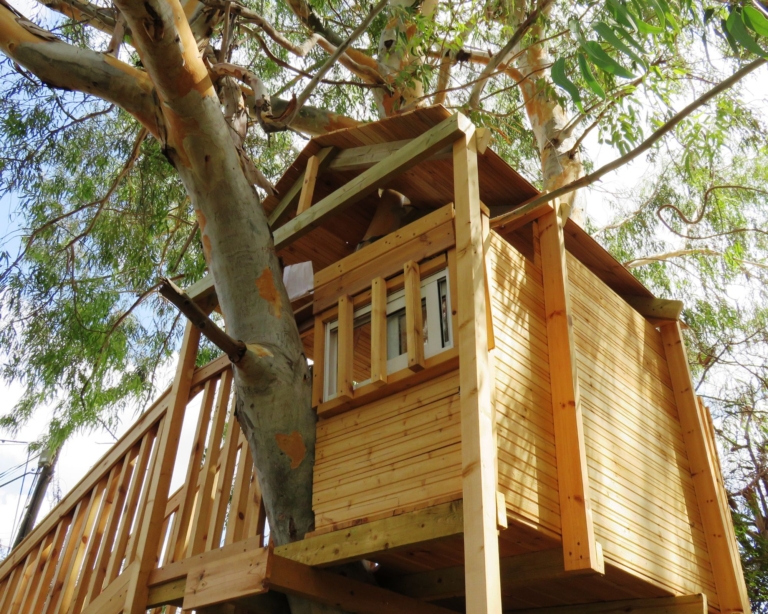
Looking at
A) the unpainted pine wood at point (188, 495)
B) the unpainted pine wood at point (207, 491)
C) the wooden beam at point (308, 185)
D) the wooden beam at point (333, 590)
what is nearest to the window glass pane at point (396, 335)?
the wooden beam at point (333, 590)

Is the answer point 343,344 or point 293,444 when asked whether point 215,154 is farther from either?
point 293,444

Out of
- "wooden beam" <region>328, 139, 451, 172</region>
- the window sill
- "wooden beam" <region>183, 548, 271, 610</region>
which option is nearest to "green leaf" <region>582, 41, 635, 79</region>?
the window sill

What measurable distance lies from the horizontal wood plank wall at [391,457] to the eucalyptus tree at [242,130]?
6.4 inches

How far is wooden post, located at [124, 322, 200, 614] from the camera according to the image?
13.6ft

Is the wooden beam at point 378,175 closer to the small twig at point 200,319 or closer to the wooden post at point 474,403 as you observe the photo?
the wooden post at point 474,403

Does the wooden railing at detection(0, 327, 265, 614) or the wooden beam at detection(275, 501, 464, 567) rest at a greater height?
the wooden railing at detection(0, 327, 265, 614)

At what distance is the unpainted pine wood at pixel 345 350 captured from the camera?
3.84 meters

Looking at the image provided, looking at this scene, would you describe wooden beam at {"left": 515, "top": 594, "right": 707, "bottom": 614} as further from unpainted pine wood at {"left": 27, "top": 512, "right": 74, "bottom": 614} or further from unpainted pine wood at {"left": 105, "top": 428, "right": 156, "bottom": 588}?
unpainted pine wood at {"left": 27, "top": 512, "right": 74, "bottom": 614}

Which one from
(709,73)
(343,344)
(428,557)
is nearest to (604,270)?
(343,344)

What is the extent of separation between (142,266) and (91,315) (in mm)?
833

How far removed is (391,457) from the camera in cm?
346

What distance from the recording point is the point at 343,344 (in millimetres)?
3992

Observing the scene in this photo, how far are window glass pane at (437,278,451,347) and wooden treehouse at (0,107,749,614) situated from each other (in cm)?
2

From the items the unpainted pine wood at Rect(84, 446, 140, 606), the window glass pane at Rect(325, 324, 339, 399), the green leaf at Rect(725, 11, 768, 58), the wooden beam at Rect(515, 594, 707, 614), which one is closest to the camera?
the green leaf at Rect(725, 11, 768, 58)
